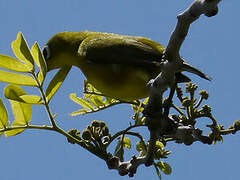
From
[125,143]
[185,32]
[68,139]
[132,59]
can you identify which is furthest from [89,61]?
[185,32]

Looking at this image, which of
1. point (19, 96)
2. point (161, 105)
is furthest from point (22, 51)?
point (161, 105)

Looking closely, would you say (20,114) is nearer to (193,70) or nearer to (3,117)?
(3,117)

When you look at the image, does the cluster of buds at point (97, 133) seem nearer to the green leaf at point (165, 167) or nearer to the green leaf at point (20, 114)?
the green leaf at point (20, 114)

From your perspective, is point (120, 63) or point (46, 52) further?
point (46, 52)

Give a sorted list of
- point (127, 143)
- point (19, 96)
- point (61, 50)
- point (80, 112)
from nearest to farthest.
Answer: point (19, 96), point (127, 143), point (80, 112), point (61, 50)

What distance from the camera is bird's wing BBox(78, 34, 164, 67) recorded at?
3.18m

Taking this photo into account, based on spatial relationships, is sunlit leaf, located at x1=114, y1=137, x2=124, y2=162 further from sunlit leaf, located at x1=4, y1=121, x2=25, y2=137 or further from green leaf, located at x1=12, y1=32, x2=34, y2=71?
green leaf, located at x1=12, y1=32, x2=34, y2=71

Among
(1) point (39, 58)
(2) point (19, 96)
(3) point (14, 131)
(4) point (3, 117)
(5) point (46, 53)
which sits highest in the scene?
(1) point (39, 58)

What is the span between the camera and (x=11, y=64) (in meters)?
2.45

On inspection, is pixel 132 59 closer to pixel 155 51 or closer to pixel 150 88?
pixel 155 51

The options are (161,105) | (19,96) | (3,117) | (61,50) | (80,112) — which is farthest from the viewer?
(61,50)

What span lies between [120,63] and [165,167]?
0.89 meters

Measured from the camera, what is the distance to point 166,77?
2.13 m

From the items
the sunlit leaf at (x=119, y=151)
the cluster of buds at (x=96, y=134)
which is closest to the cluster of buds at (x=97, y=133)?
the cluster of buds at (x=96, y=134)
